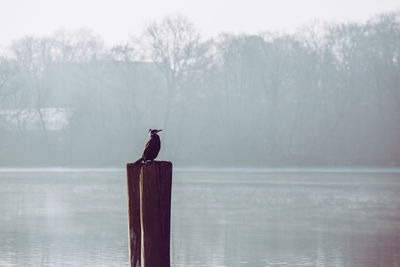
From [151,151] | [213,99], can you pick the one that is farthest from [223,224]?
[213,99]

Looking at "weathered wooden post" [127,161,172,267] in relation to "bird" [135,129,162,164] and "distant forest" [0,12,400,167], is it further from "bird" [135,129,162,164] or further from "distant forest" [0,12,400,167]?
"distant forest" [0,12,400,167]

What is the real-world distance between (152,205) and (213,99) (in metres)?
68.0

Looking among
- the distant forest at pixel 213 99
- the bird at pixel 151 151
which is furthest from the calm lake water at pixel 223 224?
the distant forest at pixel 213 99

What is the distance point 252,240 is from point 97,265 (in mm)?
6101

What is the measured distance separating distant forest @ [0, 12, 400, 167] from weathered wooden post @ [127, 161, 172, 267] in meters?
58.4

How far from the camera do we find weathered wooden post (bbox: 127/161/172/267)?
10516mm

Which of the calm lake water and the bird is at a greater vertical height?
the bird

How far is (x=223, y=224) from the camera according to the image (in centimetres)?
2864

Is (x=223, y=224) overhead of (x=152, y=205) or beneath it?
beneath

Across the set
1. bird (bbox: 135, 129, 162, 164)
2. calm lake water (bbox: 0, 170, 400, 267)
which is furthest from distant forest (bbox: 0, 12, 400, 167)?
bird (bbox: 135, 129, 162, 164)

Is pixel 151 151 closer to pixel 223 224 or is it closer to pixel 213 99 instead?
pixel 223 224

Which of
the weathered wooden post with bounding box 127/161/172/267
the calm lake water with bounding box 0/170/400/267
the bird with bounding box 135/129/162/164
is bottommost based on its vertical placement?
the calm lake water with bounding box 0/170/400/267

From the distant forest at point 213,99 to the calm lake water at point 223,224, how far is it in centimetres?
2322

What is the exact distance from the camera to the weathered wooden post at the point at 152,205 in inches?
414
